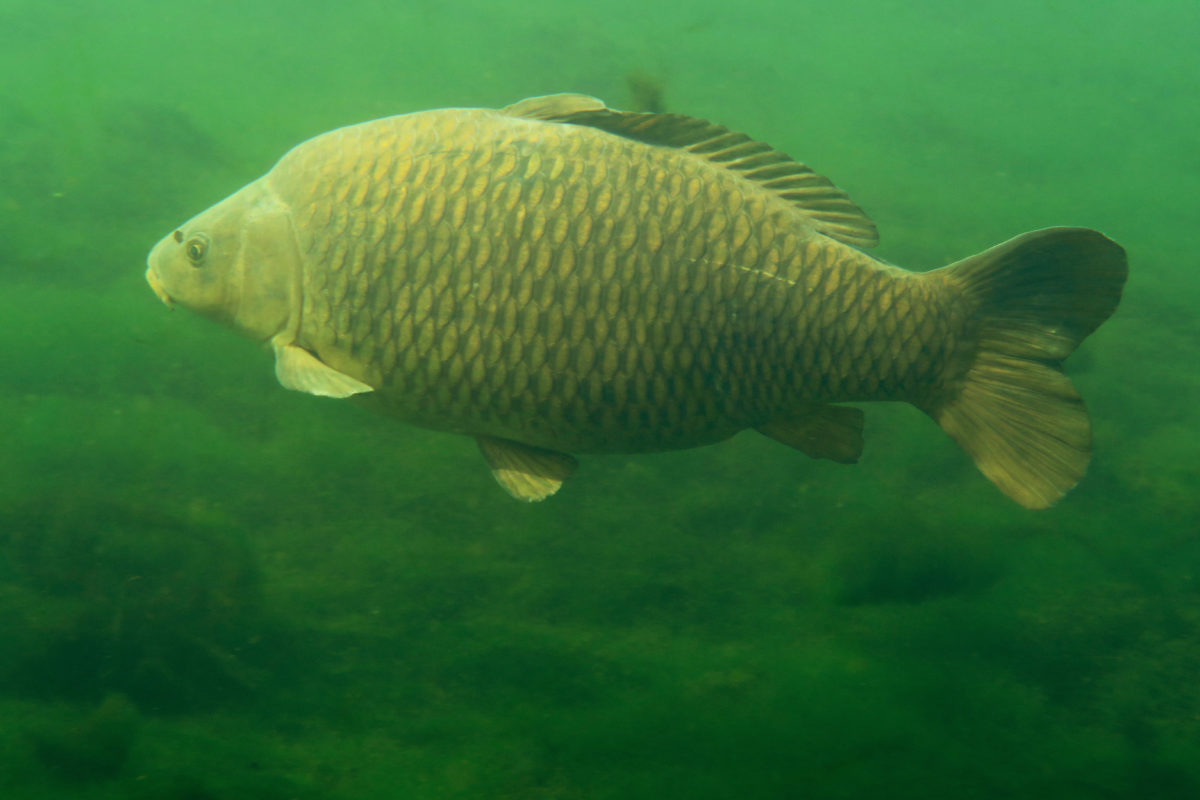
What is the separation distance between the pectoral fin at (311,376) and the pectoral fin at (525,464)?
48 centimetres

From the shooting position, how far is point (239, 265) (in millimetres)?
2607

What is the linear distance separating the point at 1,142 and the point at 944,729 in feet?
16.3

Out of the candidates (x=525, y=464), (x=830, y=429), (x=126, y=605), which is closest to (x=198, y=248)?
(x=126, y=605)

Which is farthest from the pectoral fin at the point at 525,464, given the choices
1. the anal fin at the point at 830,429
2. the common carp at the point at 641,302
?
the anal fin at the point at 830,429

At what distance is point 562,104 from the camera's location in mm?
2637

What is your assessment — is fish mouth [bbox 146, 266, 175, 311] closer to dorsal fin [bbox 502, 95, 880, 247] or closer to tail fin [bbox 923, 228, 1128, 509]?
dorsal fin [bbox 502, 95, 880, 247]

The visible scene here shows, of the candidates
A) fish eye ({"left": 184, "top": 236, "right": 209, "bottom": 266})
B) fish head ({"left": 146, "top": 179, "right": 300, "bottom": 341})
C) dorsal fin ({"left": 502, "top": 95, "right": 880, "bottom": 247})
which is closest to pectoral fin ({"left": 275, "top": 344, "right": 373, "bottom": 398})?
fish head ({"left": 146, "top": 179, "right": 300, "bottom": 341})

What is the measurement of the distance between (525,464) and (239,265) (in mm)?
1174

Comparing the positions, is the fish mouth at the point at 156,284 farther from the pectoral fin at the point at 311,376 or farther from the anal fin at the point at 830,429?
the anal fin at the point at 830,429

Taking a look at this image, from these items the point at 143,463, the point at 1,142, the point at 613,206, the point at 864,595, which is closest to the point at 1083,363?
the point at 864,595

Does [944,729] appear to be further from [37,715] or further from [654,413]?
[37,715]

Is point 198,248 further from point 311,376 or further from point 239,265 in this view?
point 311,376

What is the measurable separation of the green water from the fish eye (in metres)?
0.65

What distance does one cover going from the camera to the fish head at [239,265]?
2.53 metres
